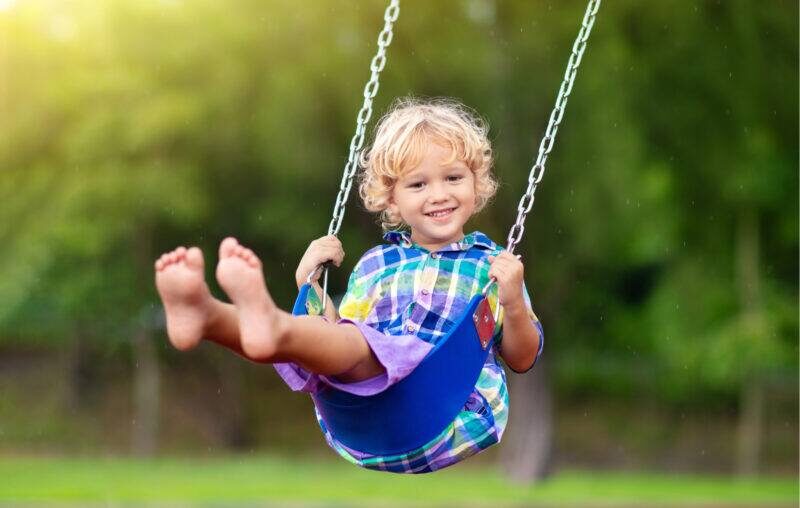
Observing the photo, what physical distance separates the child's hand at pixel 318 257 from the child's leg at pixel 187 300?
65 cm

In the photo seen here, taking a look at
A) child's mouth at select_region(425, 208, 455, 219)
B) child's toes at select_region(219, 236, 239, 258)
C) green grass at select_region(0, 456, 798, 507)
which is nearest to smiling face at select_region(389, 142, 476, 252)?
child's mouth at select_region(425, 208, 455, 219)

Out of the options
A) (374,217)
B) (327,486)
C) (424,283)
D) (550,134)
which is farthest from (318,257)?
(374,217)

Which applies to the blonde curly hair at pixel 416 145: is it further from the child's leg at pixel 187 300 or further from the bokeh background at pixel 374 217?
the bokeh background at pixel 374 217

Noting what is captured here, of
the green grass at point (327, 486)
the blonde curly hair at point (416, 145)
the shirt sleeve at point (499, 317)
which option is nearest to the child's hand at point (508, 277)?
the shirt sleeve at point (499, 317)

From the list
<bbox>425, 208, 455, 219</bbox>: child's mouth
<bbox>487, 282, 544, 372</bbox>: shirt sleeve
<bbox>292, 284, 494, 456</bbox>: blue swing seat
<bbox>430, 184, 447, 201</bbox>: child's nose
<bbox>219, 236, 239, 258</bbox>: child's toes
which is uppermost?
<bbox>430, 184, 447, 201</bbox>: child's nose

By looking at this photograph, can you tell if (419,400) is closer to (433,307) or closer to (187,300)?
(433,307)

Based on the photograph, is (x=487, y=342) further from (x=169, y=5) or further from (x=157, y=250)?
(x=157, y=250)

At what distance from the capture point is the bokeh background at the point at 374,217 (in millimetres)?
10500

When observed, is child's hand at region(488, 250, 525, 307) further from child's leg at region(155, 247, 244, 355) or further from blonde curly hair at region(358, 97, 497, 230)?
child's leg at region(155, 247, 244, 355)

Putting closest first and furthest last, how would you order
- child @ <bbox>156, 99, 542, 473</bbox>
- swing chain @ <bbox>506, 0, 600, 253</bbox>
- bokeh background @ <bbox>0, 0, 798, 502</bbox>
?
child @ <bbox>156, 99, 542, 473</bbox> → swing chain @ <bbox>506, 0, 600, 253</bbox> → bokeh background @ <bbox>0, 0, 798, 502</bbox>

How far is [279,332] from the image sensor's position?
241 centimetres

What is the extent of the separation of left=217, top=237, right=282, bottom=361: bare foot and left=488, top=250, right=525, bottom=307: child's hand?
2.11 feet

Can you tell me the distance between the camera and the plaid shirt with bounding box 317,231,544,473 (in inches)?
114

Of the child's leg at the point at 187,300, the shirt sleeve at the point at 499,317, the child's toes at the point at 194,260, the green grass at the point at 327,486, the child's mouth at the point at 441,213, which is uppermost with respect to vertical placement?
the child's mouth at the point at 441,213
